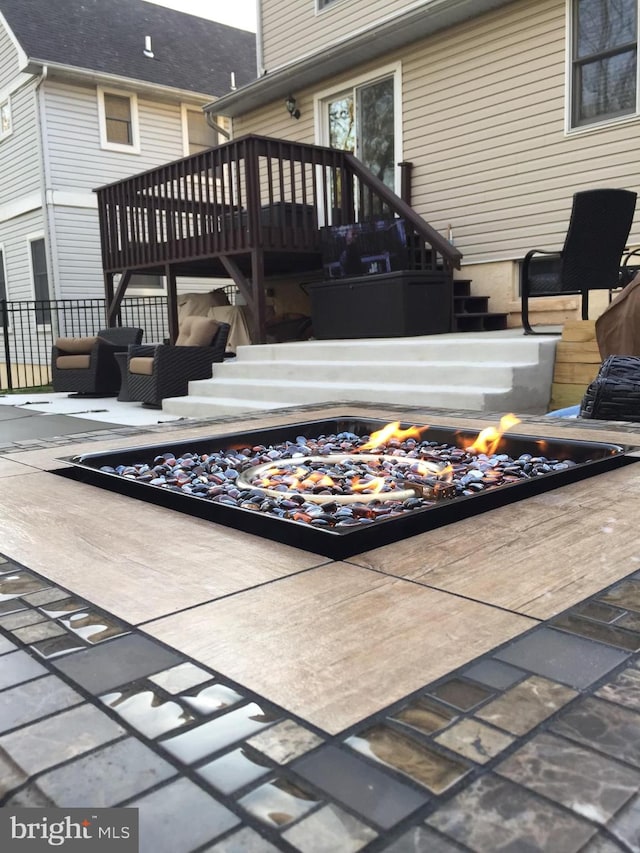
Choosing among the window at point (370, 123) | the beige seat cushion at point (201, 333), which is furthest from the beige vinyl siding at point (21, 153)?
the beige seat cushion at point (201, 333)

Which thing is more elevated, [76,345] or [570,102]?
[570,102]

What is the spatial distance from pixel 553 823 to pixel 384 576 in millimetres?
742

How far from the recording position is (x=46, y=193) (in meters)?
12.9

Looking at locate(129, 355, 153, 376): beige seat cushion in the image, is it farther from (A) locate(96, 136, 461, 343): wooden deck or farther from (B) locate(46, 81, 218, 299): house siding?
(B) locate(46, 81, 218, 299): house siding

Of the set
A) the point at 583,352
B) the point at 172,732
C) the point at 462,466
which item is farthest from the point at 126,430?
the point at 583,352

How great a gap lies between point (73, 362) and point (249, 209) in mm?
2725

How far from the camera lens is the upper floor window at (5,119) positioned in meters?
14.0

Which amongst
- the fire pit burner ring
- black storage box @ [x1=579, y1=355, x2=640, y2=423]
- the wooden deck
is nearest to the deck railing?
the wooden deck

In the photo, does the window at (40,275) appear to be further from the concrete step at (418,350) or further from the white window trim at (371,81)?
the concrete step at (418,350)

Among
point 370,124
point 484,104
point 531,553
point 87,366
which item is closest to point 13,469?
point 531,553

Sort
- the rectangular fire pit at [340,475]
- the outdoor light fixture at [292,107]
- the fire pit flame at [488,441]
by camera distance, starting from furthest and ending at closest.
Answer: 1. the outdoor light fixture at [292,107]
2. the fire pit flame at [488,441]
3. the rectangular fire pit at [340,475]

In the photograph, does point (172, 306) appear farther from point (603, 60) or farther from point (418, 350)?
point (603, 60)

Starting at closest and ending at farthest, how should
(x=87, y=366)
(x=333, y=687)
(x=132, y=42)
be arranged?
(x=333, y=687)
(x=87, y=366)
(x=132, y=42)

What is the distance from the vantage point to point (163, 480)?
2.55m
